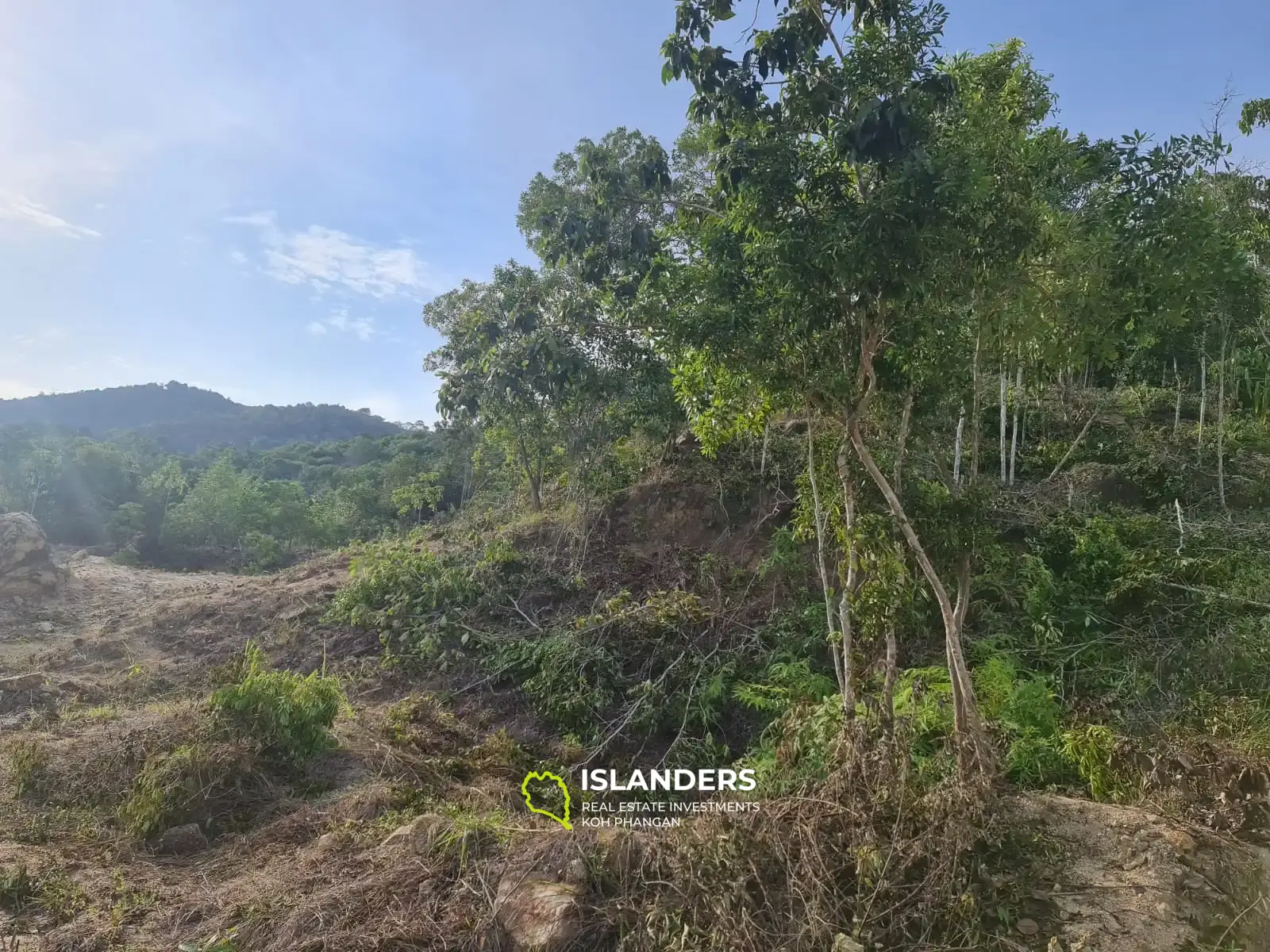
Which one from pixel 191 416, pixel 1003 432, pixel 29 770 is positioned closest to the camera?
pixel 29 770

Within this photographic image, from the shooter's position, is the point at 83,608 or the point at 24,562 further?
the point at 24,562

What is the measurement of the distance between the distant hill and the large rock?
52678 millimetres

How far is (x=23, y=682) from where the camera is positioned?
7.15 meters

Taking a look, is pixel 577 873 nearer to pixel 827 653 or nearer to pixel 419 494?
pixel 827 653

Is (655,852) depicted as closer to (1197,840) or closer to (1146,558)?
(1197,840)

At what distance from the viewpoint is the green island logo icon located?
13.7 ft

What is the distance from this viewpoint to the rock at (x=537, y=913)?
3066 millimetres

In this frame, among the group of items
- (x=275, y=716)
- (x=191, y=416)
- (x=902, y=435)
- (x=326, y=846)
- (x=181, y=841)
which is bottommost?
(x=181, y=841)

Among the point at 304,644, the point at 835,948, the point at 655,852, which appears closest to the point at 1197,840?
the point at 835,948

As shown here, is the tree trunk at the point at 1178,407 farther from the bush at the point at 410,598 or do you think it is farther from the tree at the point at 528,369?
the bush at the point at 410,598

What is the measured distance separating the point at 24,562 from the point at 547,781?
1037 cm

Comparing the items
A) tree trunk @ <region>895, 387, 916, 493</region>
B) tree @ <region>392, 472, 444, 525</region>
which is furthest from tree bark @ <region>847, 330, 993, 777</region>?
tree @ <region>392, 472, 444, 525</region>

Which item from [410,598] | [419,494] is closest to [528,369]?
[410,598]

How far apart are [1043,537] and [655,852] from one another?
5194 millimetres
